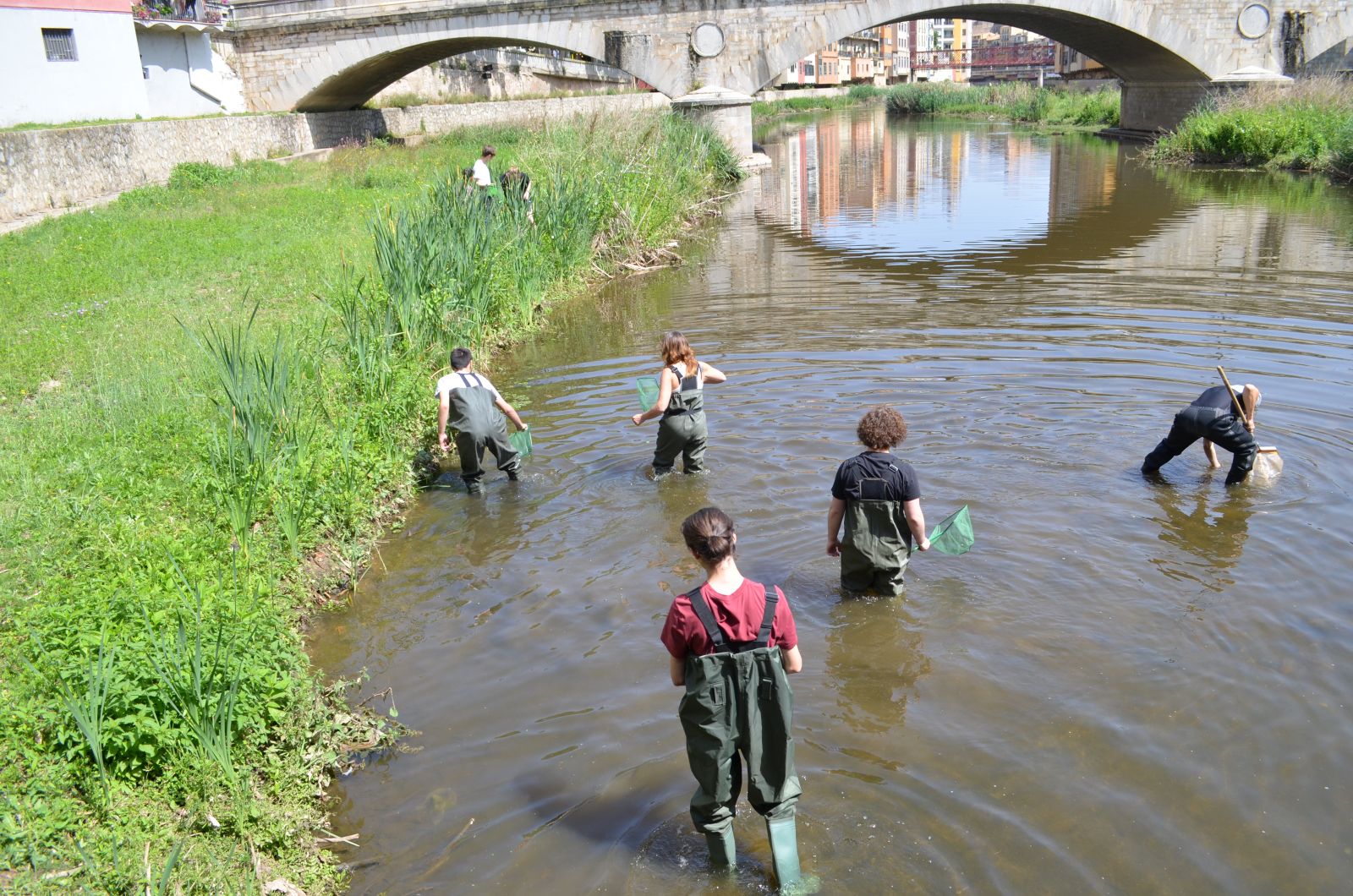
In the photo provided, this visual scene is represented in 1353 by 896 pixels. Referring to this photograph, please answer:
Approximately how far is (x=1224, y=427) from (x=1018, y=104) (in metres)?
56.1

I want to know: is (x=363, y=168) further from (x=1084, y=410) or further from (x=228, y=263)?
(x=1084, y=410)

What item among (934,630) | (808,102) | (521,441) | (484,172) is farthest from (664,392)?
(808,102)

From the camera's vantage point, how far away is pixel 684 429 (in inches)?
314

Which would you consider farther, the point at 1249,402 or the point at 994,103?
the point at 994,103

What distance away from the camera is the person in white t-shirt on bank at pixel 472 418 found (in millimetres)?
8016

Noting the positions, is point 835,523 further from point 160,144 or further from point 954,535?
point 160,144

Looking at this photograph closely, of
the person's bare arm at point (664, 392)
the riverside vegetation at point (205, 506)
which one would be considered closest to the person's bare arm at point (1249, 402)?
the person's bare arm at point (664, 392)

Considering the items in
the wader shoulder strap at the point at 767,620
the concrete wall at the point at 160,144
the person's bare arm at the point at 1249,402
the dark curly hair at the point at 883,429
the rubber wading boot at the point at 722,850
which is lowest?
the rubber wading boot at the point at 722,850

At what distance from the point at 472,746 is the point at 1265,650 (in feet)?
13.6

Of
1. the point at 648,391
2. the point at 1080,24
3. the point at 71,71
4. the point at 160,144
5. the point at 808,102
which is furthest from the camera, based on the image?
the point at 808,102

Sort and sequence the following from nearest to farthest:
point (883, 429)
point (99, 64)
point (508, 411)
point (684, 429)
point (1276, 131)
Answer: point (883, 429) < point (684, 429) < point (508, 411) < point (1276, 131) < point (99, 64)

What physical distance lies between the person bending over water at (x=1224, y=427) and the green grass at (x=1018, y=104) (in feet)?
144

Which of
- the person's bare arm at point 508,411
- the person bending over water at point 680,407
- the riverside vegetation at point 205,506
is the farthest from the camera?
the person's bare arm at point 508,411

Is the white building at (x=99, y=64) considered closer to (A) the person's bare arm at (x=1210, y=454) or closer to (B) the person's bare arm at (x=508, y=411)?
(B) the person's bare arm at (x=508, y=411)
